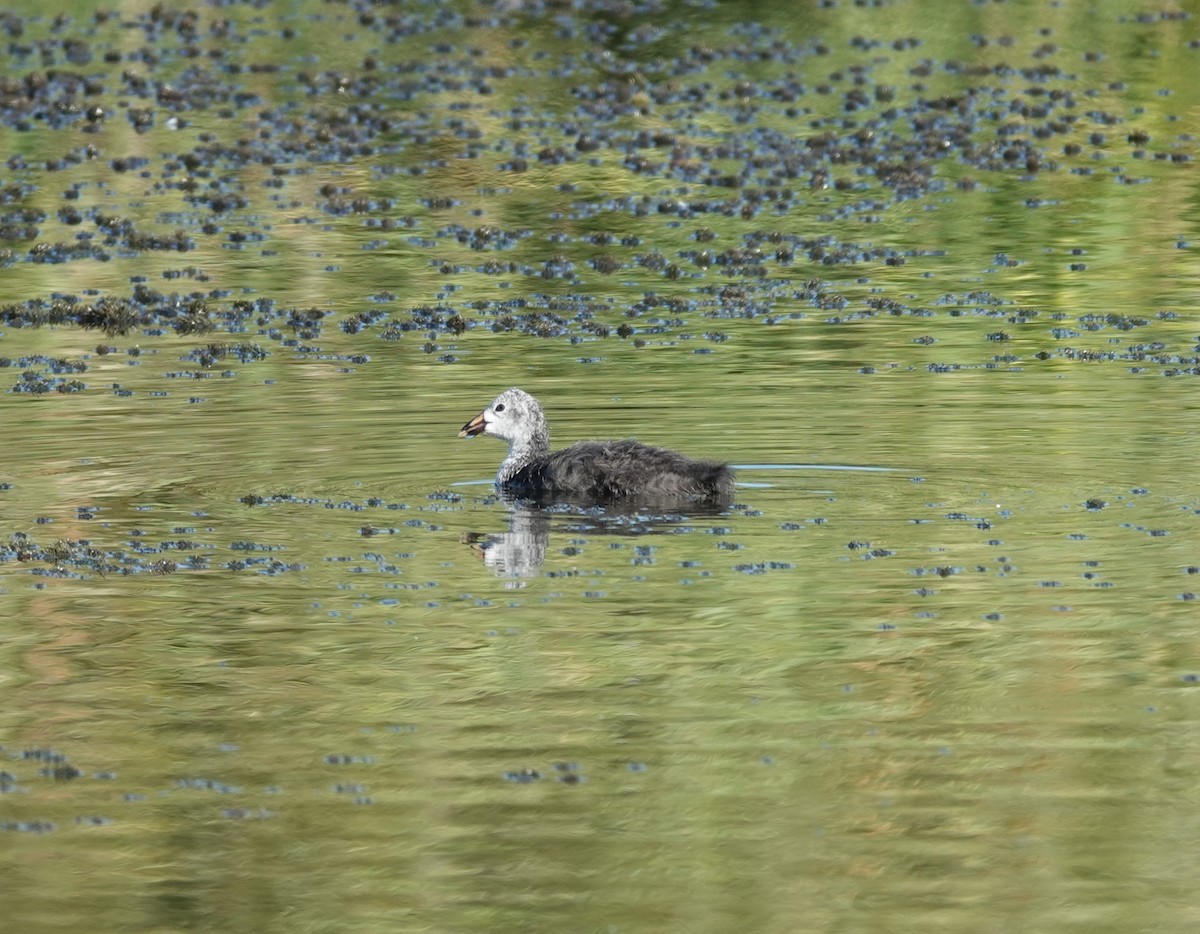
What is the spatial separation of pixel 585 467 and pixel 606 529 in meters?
0.88

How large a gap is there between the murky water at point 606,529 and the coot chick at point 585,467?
0.72ft

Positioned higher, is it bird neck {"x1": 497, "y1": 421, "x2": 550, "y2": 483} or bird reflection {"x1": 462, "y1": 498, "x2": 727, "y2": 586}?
bird neck {"x1": 497, "y1": 421, "x2": 550, "y2": 483}

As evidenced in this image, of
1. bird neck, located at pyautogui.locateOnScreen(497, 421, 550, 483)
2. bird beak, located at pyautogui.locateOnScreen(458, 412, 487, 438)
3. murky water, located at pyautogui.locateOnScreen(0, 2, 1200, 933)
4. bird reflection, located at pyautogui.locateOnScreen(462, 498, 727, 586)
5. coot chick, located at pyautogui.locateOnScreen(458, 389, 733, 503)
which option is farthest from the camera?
bird beak, located at pyautogui.locateOnScreen(458, 412, 487, 438)

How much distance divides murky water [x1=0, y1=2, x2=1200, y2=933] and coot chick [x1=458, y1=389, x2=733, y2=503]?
221 millimetres

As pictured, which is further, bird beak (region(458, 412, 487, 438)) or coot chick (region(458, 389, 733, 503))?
bird beak (region(458, 412, 487, 438))

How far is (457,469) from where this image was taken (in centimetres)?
1545

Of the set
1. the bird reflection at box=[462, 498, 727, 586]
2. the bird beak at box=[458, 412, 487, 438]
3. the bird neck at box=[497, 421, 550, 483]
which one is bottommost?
the bird reflection at box=[462, 498, 727, 586]

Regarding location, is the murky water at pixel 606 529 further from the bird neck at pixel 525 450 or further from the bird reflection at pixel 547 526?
the bird neck at pixel 525 450

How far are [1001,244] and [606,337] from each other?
503 cm

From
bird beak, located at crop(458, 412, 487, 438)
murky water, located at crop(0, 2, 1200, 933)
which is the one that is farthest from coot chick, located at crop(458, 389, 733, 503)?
murky water, located at crop(0, 2, 1200, 933)

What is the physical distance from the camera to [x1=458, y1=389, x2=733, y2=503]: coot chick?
13.9 meters

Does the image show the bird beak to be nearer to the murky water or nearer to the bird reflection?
the murky water

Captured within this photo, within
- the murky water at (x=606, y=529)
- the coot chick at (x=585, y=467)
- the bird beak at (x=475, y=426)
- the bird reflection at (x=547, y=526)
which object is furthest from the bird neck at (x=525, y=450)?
the murky water at (x=606, y=529)

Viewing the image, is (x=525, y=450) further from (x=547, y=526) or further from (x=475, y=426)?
(x=547, y=526)
